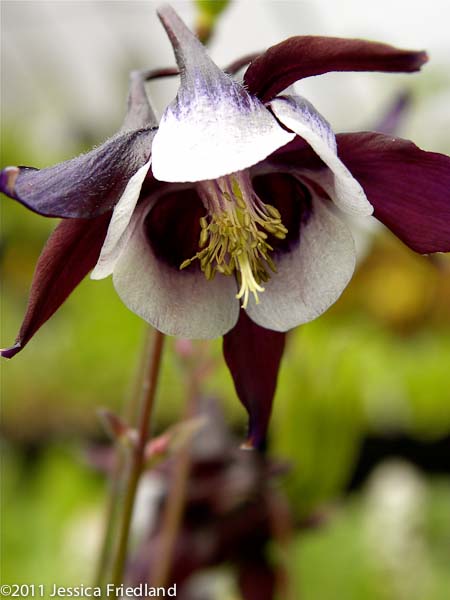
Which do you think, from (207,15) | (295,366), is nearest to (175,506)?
(295,366)

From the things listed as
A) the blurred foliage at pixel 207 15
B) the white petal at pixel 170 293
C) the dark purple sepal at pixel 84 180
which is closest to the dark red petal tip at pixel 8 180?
the dark purple sepal at pixel 84 180

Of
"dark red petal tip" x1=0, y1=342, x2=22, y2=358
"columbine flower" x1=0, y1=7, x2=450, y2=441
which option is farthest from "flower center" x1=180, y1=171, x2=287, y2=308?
"dark red petal tip" x1=0, y1=342, x2=22, y2=358

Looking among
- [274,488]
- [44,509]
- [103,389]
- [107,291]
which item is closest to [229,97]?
[274,488]

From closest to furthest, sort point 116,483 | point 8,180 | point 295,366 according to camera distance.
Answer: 1. point 8,180
2. point 116,483
3. point 295,366

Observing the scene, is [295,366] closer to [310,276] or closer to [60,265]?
[310,276]

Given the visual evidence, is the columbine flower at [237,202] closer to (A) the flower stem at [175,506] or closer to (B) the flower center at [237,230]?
(B) the flower center at [237,230]

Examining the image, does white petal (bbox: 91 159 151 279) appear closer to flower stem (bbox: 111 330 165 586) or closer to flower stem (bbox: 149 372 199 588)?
flower stem (bbox: 111 330 165 586)
